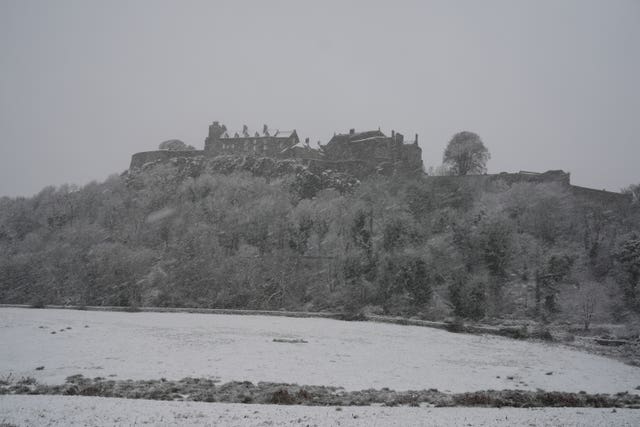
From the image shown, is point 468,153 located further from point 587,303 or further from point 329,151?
point 587,303

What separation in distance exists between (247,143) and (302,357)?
221 ft

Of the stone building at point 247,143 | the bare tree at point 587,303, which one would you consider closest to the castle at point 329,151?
the stone building at point 247,143

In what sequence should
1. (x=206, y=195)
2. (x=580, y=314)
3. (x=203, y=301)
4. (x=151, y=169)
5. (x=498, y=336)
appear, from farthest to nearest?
(x=151, y=169), (x=206, y=195), (x=203, y=301), (x=580, y=314), (x=498, y=336)

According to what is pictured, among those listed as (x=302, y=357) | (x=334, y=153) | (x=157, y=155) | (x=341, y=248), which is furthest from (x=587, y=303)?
(x=157, y=155)

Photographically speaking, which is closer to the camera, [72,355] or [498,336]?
[72,355]

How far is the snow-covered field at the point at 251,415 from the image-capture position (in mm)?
14516

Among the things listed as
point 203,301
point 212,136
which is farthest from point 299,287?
point 212,136

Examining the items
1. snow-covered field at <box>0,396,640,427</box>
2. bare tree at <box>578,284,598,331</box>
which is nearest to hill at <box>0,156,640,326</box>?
bare tree at <box>578,284,598,331</box>

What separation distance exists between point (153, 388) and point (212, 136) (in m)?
76.1

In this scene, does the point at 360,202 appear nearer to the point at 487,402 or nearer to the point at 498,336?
the point at 498,336

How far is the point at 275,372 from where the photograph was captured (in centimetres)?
2256

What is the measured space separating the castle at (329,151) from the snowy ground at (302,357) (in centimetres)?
4638

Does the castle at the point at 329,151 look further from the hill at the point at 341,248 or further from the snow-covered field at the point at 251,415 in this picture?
the snow-covered field at the point at 251,415

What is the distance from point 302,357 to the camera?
2594cm
